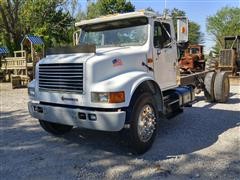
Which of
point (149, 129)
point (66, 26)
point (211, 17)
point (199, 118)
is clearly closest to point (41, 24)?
point (66, 26)

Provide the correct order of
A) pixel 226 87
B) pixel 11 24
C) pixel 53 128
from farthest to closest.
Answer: pixel 11 24, pixel 226 87, pixel 53 128

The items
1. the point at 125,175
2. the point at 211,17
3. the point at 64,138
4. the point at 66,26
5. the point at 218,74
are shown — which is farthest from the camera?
the point at 211,17

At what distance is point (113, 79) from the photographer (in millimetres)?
5055

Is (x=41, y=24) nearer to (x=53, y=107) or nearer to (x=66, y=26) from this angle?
(x=66, y=26)

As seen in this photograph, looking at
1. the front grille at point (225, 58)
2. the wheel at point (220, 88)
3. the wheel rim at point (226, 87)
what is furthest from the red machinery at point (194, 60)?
the wheel at point (220, 88)

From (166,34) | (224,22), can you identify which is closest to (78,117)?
(166,34)

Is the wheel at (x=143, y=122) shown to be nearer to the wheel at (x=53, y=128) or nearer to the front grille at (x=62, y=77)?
the front grille at (x=62, y=77)

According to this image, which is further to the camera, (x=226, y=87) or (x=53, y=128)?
(x=226, y=87)

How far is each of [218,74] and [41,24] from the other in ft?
75.5

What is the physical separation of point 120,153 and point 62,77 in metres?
1.60

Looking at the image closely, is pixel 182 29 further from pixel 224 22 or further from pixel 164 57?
pixel 224 22

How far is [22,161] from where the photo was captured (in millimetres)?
5242

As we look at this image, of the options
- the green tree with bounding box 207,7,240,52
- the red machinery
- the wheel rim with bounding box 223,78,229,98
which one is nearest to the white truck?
the wheel rim with bounding box 223,78,229,98

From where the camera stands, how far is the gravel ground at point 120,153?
4684 millimetres
